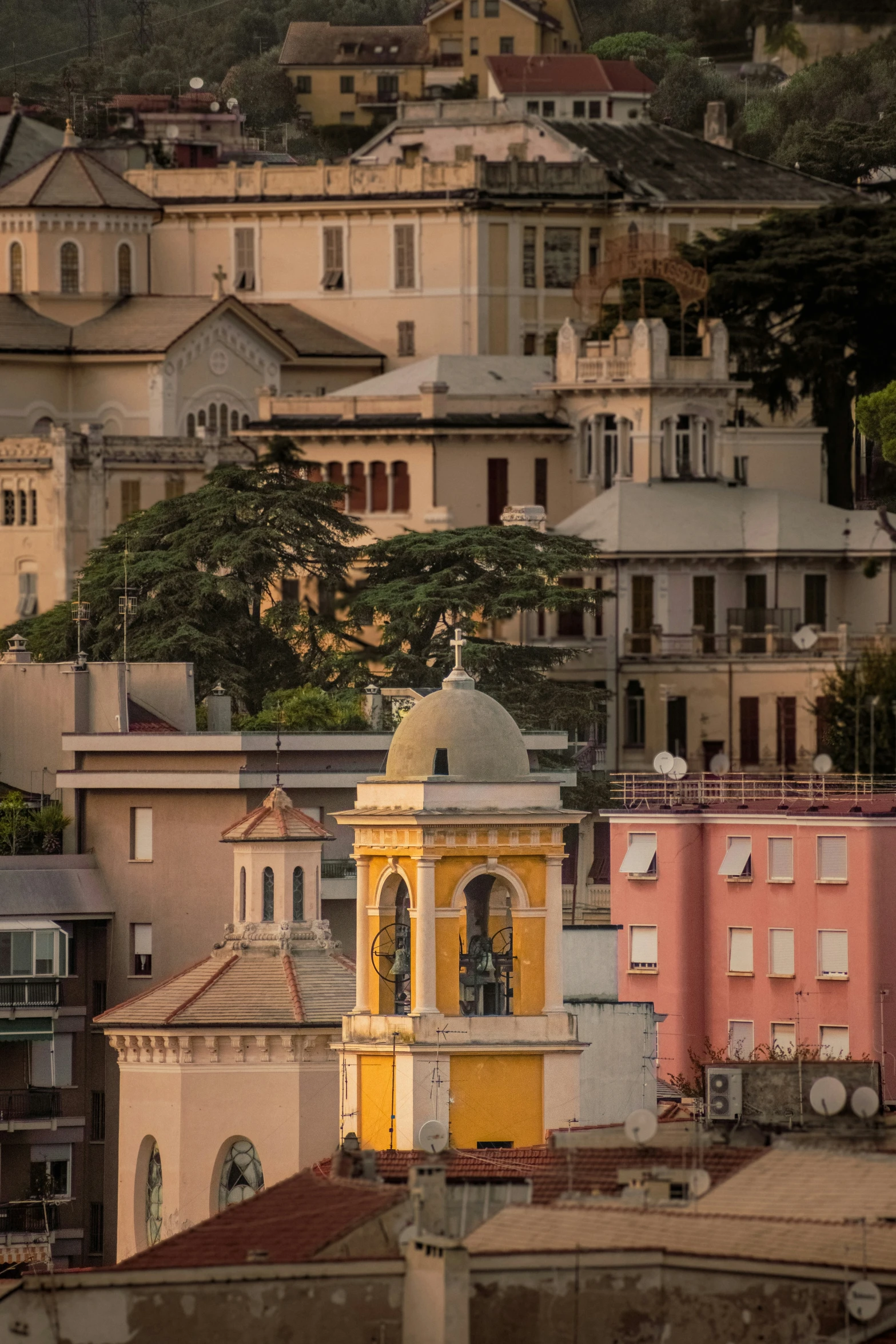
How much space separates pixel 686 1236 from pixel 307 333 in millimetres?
108538

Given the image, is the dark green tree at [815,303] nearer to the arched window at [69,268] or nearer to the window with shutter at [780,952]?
the arched window at [69,268]

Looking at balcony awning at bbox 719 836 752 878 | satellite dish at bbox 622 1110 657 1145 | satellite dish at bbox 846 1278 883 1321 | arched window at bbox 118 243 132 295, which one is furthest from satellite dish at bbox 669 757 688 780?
arched window at bbox 118 243 132 295

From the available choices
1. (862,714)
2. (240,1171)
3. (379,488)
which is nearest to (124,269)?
(379,488)

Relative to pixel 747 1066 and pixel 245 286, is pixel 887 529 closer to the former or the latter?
pixel 245 286

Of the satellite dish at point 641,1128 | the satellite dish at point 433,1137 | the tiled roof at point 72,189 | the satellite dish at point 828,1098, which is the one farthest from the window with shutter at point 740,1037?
the tiled roof at point 72,189

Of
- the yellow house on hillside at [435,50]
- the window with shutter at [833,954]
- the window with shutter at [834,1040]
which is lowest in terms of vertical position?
the window with shutter at [834,1040]

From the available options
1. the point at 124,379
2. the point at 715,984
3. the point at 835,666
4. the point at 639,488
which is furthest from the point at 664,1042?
the point at 124,379

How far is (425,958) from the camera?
6044cm

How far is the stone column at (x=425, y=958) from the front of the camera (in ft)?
198

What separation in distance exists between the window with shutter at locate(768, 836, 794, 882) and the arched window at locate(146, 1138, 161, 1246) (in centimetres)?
1803

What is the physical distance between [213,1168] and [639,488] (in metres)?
64.5

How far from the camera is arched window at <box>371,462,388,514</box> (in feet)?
452

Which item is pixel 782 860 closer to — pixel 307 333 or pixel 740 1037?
pixel 740 1037

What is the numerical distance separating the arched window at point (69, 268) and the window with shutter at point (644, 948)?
2534 inches
